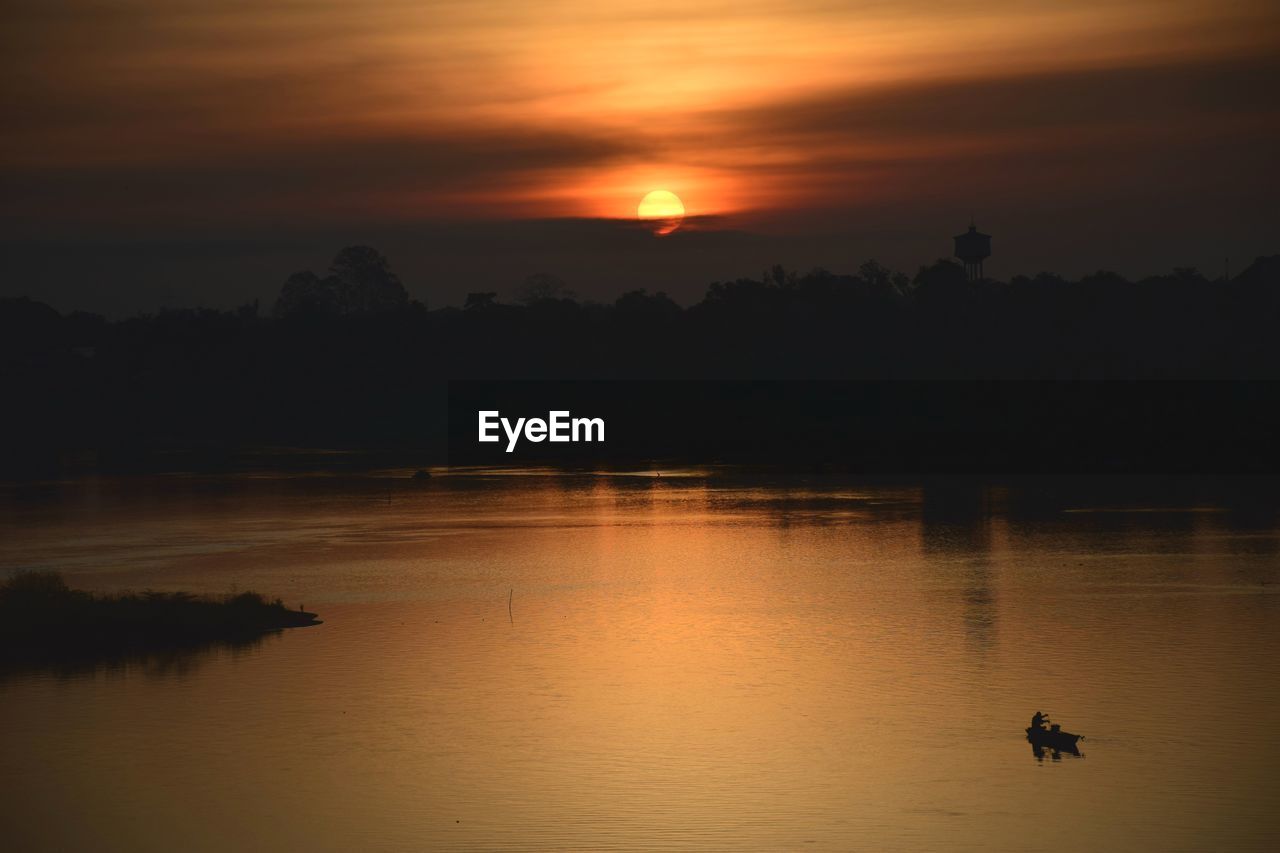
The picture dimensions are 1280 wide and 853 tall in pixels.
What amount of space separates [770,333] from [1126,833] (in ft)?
415

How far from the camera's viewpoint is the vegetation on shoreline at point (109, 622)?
3859 cm

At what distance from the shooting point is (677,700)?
35.1 metres

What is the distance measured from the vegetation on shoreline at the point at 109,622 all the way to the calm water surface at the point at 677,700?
1352mm

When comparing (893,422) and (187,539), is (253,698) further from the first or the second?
(893,422)

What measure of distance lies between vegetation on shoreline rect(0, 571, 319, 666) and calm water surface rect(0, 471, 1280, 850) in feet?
4.44

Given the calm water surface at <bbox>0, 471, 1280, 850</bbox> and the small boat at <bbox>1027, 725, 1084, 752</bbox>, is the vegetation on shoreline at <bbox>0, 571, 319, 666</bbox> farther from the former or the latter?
the small boat at <bbox>1027, 725, 1084, 752</bbox>

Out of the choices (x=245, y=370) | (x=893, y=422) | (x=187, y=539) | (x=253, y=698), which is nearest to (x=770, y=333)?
(x=893, y=422)

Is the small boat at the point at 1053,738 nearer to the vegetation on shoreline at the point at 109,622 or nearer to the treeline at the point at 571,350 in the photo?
the vegetation on shoreline at the point at 109,622

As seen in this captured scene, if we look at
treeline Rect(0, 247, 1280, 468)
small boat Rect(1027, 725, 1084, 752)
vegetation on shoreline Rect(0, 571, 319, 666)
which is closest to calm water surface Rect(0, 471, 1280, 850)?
small boat Rect(1027, 725, 1084, 752)

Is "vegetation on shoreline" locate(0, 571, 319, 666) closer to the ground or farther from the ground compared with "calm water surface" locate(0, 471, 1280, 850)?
farther from the ground

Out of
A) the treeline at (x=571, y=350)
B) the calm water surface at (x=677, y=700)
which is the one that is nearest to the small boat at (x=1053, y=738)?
the calm water surface at (x=677, y=700)

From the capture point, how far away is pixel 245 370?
170125mm

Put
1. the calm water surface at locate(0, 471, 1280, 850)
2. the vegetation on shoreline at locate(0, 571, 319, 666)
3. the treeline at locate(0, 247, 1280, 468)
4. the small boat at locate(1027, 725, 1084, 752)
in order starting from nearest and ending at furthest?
the calm water surface at locate(0, 471, 1280, 850) → the small boat at locate(1027, 725, 1084, 752) → the vegetation on shoreline at locate(0, 571, 319, 666) → the treeline at locate(0, 247, 1280, 468)

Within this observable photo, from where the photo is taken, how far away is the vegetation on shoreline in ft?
127
